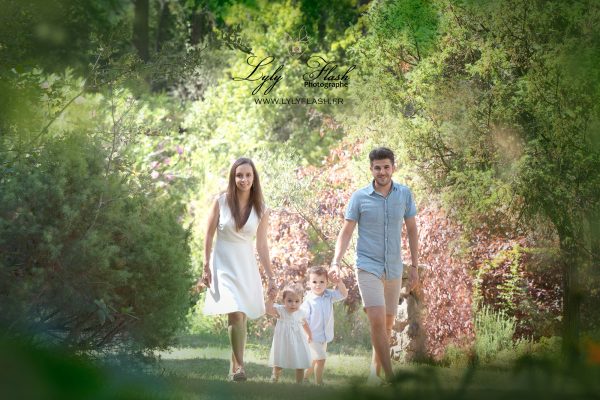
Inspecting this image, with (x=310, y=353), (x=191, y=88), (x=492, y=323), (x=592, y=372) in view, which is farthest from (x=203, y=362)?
(x=191, y=88)

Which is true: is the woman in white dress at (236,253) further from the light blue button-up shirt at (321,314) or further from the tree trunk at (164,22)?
the tree trunk at (164,22)

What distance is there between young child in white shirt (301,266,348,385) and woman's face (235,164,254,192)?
1.05m

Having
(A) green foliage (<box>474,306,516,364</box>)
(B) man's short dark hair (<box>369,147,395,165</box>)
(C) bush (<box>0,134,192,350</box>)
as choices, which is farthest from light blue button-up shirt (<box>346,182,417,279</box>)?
(A) green foliage (<box>474,306,516,364</box>)

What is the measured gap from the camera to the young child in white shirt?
7789mm

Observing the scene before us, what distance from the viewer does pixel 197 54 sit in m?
7.75

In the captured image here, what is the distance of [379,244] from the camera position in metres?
6.76

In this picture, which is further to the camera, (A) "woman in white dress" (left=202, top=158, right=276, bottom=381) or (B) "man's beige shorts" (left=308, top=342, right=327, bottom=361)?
(B) "man's beige shorts" (left=308, top=342, right=327, bottom=361)

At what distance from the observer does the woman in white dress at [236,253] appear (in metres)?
7.22

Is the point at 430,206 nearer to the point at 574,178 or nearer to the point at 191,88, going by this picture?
the point at 574,178

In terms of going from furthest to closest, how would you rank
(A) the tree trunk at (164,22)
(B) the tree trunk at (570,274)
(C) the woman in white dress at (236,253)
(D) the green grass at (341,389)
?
(A) the tree trunk at (164,22) < (B) the tree trunk at (570,274) < (C) the woman in white dress at (236,253) < (D) the green grass at (341,389)

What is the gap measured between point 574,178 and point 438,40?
2435mm

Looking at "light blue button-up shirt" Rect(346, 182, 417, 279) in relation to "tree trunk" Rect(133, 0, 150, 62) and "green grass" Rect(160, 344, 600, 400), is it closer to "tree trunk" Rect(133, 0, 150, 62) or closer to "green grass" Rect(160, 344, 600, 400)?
"green grass" Rect(160, 344, 600, 400)

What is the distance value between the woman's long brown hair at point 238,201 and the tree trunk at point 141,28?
1448cm

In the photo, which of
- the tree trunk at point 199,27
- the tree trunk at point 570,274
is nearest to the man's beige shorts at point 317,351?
the tree trunk at point 570,274
